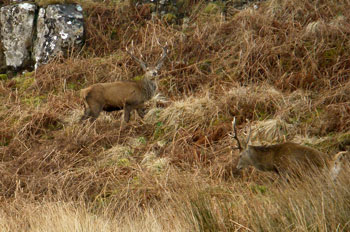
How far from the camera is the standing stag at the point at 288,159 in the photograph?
7094 mm

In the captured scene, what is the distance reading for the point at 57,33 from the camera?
14.4 meters

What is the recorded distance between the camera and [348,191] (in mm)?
5676

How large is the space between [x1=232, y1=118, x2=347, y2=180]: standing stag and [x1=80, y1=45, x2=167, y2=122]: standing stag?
383 centimetres

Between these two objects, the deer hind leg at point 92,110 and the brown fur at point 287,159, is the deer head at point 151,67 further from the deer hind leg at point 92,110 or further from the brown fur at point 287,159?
the brown fur at point 287,159

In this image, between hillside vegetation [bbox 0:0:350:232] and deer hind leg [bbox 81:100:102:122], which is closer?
hillside vegetation [bbox 0:0:350:232]

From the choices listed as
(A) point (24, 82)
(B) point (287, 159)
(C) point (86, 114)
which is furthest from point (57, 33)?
(B) point (287, 159)

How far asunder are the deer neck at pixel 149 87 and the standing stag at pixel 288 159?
4137mm

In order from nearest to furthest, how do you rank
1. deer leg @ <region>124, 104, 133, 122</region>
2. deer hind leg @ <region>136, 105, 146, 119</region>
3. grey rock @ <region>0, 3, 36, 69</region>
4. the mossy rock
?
deer leg @ <region>124, 104, 133, 122</region>
deer hind leg @ <region>136, 105, 146, 119</region>
the mossy rock
grey rock @ <region>0, 3, 36, 69</region>

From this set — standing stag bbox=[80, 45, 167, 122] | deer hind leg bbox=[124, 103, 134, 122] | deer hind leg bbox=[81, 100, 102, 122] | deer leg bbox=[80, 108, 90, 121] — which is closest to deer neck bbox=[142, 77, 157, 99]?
standing stag bbox=[80, 45, 167, 122]

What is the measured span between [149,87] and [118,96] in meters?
0.85

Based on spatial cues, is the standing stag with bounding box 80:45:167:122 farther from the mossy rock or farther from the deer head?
the mossy rock

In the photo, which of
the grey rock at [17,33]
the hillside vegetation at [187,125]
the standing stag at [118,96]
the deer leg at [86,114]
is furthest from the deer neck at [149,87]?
the grey rock at [17,33]

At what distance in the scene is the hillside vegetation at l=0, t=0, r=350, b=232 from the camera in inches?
249

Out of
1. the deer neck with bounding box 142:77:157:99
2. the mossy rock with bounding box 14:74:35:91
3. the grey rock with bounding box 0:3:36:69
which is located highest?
the deer neck with bounding box 142:77:157:99
